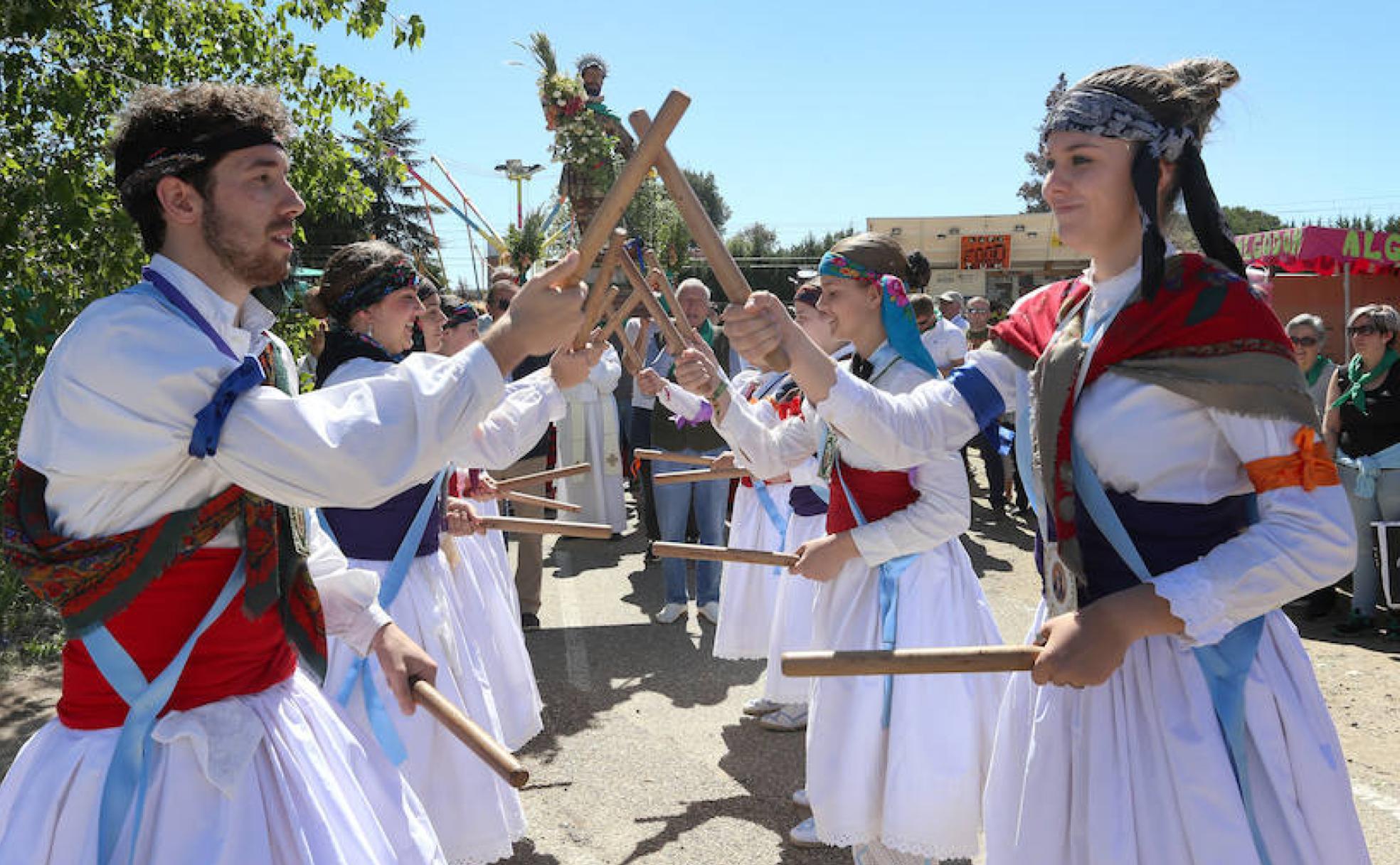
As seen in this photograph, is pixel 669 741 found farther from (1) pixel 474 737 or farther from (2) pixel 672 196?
(2) pixel 672 196

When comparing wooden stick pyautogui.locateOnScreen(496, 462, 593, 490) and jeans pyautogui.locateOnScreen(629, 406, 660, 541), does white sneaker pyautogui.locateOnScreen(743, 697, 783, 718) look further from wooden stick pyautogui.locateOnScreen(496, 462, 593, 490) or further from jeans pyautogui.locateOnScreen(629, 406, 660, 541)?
jeans pyautogui.locateOnScreen(629, 406, 660, 541)

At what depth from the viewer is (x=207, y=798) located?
179 cm

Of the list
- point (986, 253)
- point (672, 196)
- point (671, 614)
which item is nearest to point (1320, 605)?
point (671, 614)

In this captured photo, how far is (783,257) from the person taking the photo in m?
47.6

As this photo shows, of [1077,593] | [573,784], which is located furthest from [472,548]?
[1077,593]

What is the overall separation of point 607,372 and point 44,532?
564 cm

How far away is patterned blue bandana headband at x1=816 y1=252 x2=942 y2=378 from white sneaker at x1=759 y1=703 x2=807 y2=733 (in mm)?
2430

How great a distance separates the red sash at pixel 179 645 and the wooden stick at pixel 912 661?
1.10 meters

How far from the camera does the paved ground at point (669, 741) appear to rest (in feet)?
12.9

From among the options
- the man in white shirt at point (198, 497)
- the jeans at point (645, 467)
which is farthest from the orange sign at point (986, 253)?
the man in white shirt at point (198, 497)

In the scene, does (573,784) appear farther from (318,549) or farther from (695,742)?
(318,549)

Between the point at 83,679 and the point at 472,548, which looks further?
the point at 472,548

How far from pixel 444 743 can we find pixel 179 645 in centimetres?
170

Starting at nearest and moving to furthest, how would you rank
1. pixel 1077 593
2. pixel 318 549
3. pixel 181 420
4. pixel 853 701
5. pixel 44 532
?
1. pixel 181 420
2. pixel 44 532
3. pixel 1077 593
4. pixel 318 549
5. pixel 853 701
